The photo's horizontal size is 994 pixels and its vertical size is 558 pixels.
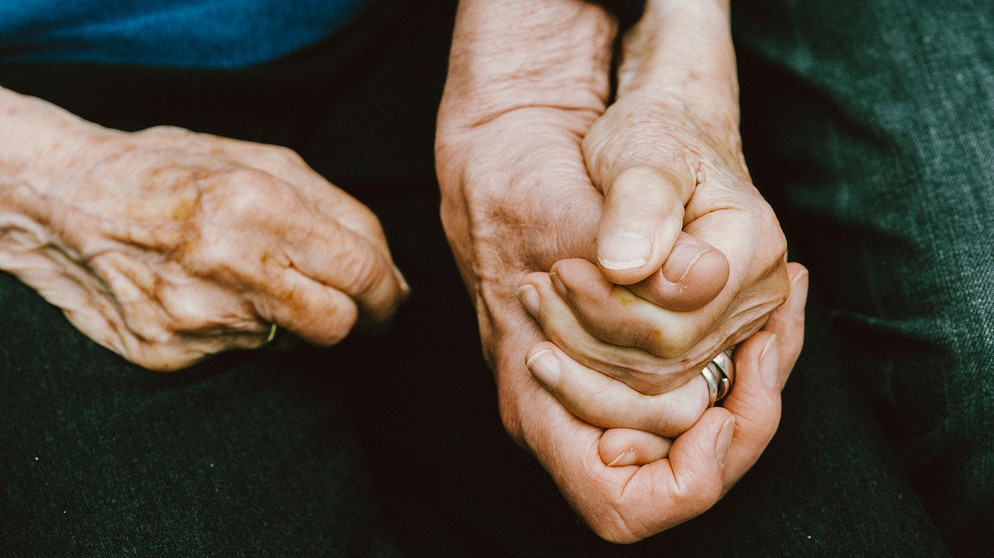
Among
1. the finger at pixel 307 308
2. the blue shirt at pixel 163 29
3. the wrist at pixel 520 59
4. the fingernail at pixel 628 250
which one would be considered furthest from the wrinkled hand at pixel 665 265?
the blue shirt at pixel 163 29

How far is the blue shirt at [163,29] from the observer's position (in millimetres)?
749

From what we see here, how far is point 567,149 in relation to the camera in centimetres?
76

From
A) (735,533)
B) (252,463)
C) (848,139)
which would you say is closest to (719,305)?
(735,533)

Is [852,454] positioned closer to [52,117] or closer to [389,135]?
[389,135]

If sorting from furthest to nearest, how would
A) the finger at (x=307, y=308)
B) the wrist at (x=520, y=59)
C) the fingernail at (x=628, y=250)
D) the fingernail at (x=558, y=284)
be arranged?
the wrist at (x=520, y=59)
the finger at (x=307, y=308)
the fingernail at (x=558, y=284)
the fingernail at (x=628, y=250)

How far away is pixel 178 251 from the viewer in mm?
701

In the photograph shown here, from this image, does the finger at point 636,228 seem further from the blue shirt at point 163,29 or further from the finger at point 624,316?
the blue shirt at point 163,29

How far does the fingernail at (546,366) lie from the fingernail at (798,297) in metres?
0.27

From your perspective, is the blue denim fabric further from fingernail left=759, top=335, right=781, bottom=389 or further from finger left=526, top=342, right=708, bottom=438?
finger left=526, top=342, right=708, bottom=438

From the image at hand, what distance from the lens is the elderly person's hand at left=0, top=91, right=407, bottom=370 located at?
697 millimetres

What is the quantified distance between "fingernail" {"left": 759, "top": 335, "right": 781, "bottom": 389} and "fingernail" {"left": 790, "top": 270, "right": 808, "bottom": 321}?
0.16ft

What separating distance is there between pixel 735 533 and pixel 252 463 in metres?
0.51

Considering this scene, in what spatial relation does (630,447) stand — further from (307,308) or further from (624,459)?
A: (307,308)

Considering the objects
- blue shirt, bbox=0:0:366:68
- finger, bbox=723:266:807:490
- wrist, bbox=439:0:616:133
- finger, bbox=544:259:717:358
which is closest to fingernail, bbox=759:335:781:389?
finger, bbox=723:266:807:490
